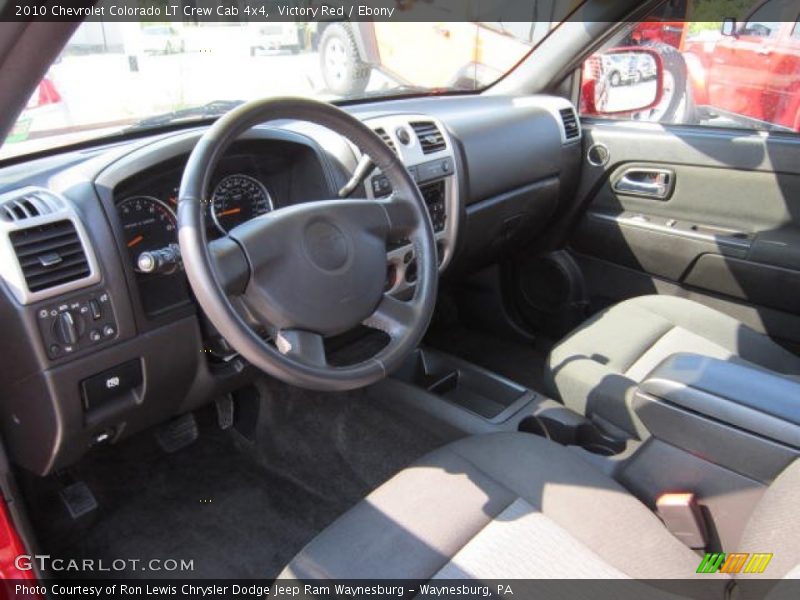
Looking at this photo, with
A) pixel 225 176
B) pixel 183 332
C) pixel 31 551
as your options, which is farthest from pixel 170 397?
pixel 225 176

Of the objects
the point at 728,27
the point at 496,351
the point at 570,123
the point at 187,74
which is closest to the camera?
the point at 187,74

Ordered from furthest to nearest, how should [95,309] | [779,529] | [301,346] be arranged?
1. [95,309]
2. [301,346]
3. [779,529]

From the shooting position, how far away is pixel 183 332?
1.56 m

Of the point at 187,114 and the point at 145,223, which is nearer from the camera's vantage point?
the point at 145,223

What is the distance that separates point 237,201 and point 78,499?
1036 mm

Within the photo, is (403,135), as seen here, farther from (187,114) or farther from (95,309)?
(95,309)

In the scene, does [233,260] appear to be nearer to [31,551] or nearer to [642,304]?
[31,551]

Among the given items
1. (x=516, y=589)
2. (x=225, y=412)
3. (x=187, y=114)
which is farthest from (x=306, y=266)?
(x=225, y=412)

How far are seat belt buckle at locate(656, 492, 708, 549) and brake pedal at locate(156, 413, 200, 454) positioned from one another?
4.81 ft

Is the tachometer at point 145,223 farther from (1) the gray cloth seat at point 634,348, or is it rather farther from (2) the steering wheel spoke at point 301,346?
(1) the gray cloth seat at point 634,348

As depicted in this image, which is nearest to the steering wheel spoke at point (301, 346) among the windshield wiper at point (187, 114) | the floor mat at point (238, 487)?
the windshield wiper at point (187, 114)

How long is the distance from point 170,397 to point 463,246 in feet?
3.65

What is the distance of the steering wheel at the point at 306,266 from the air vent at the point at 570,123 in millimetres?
1338

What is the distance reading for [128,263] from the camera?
4.53 ft
